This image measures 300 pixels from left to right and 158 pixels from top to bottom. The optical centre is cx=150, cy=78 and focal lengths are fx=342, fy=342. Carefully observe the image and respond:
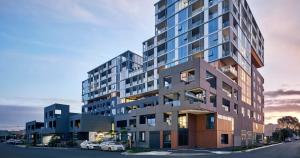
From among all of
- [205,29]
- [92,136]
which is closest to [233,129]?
[205,29]

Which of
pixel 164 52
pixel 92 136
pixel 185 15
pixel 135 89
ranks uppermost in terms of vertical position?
pixel 185 15

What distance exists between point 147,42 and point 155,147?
5224cm

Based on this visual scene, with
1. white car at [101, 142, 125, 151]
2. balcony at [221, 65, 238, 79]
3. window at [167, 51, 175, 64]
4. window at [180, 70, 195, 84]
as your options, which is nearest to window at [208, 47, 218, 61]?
balcony at [221, 65, 238, 79]

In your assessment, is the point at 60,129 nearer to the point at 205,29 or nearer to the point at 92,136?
the point at 92,136

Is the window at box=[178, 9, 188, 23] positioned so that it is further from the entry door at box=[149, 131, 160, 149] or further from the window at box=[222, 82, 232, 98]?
the entry door at box=[149, 131, 160, 149]

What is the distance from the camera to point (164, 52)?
94.1 metres

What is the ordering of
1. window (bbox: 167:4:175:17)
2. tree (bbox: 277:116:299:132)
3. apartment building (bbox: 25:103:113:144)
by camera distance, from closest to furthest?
window (bbox: 167:4:175:17) → apartment building (bbox: 25:103:113:144) → tree (bbox: 277:116:299:132)

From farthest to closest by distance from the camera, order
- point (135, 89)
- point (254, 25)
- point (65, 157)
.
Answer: point (135, 89)
point (254, 25)
point (65, 157)

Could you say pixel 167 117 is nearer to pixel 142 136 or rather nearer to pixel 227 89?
pixel 142 136

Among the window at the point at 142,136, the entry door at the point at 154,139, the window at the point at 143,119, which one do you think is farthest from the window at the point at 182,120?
the window at the point at 143,119

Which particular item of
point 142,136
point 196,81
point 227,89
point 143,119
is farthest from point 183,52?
point 196,81

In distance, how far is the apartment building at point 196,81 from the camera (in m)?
57.6

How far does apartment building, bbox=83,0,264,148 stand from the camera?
189 ft

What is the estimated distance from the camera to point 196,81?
180 feet
